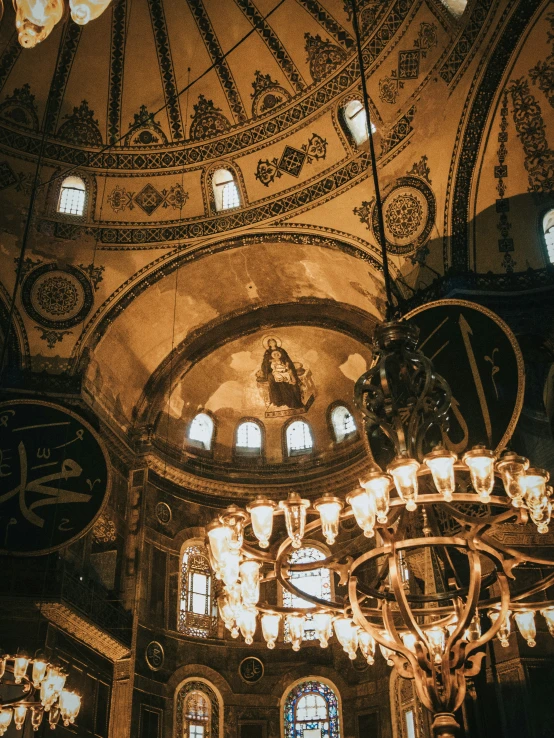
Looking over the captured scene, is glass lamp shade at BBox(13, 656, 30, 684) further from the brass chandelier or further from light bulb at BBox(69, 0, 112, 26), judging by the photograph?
light bulb at BBox(69, 0, 112, 26)

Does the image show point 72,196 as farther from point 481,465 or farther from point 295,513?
point 481,465

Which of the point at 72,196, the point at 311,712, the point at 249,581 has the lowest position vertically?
the point at 249,581

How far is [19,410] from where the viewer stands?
11.7 m

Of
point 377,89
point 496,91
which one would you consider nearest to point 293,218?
point 377,89

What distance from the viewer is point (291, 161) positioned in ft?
44.5

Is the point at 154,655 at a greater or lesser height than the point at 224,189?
lesser

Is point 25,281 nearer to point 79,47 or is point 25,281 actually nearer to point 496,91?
point 79,47

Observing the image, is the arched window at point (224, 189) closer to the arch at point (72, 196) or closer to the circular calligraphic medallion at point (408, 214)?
the arch at point (72, 196)

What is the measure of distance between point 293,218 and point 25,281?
4.36 m

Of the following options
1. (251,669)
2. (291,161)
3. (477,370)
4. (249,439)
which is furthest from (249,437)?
(477,370)

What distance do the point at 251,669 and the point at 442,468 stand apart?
8.95 meters

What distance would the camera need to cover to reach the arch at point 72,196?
544 inches

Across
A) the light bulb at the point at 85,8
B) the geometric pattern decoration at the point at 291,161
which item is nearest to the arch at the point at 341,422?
the geometric pattern decoration at the point at 291,161

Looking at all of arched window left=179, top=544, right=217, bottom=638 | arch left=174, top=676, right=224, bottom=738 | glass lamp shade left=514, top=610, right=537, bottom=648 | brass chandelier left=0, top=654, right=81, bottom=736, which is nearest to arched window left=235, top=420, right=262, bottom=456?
arched window left=179, top=544, right=217, bottom=638
